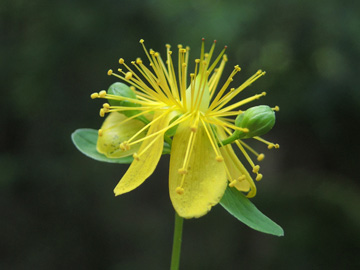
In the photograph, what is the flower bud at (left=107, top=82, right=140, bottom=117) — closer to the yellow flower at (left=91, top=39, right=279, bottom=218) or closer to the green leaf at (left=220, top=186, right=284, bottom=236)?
the yellow flower at (left=91, top=39, right=279, bottom=218)

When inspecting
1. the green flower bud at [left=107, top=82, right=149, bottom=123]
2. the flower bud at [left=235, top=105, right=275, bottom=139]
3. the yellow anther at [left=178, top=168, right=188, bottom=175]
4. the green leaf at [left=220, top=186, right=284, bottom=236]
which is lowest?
the green leaf at [left=220, top=186, right=284, bottom=236]

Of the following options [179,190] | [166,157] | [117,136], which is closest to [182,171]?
[179,190]

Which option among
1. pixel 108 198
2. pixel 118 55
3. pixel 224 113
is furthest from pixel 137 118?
pixel 108 198

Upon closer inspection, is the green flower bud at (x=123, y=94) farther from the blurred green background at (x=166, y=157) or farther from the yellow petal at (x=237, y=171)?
the blurred green background at (x=166, y=157)

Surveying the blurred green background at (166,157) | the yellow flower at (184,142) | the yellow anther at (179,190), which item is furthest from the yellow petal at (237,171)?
the blurred green background at (166,157)

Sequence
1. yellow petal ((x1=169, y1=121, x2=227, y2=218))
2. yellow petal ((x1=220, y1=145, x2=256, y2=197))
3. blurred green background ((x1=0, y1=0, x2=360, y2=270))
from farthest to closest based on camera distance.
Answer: blurred green background ((x1=0, y1=0, x2=360, y2=270)), yellow petal ((x1=220, y1=145, x2=256, y2=197)), yellow petal ((x1=169, y1=121, x2=227, y2=218))

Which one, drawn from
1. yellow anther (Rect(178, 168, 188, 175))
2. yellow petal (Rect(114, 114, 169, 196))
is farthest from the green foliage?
yellow anther (Rect(178, 168, 188, 175))

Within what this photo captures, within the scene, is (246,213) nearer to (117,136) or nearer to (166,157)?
(117,136)

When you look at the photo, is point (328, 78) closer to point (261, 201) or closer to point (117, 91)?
point (261, 201)
